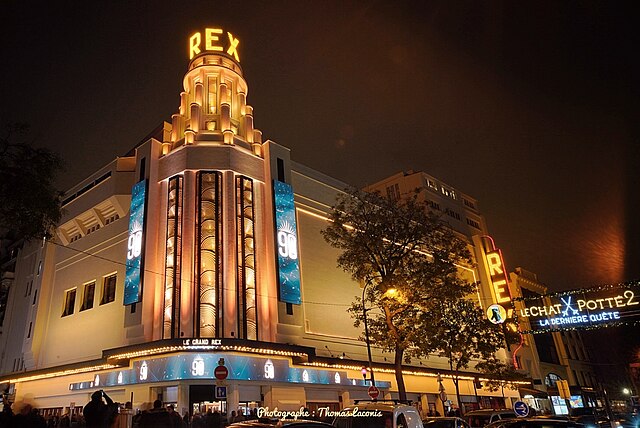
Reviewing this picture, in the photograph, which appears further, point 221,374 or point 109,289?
point 109,289

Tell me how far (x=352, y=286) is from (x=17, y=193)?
27.4 m

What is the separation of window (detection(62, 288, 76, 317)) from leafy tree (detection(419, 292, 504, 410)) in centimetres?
2811

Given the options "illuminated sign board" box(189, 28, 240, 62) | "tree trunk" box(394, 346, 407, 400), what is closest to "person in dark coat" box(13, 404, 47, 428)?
"tree trunk" box(394, 346, 407, 400)

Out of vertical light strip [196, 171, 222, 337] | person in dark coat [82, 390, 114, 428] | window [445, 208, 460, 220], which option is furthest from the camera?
window [445, 208, 460, 220]

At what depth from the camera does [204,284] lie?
27891 millimetres

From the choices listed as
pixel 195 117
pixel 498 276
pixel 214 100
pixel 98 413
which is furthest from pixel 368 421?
pixel 498 276

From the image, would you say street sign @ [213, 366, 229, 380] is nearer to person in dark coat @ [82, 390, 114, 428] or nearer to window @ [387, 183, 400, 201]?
person in dark coat @ [82, 390, 114, 428]

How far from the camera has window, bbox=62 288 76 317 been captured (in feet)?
121

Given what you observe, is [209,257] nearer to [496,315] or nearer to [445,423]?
[445,423]

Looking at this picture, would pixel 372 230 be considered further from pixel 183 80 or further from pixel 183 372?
pixel 183 80

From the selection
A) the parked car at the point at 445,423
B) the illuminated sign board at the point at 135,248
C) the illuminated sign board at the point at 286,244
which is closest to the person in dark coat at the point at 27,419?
the parked car at the point at 445,423

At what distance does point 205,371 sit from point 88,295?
17.4m

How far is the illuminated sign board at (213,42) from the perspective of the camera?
37.7 m

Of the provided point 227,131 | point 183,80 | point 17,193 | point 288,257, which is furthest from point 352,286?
point 17,193
